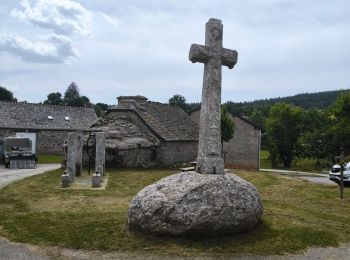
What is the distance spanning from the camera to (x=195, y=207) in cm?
847

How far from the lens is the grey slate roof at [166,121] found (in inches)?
1113

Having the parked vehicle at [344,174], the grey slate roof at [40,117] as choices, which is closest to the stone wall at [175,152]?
the parked vehicle at [344,174]

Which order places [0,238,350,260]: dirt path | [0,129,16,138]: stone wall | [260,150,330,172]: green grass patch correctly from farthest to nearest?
[0,129,16,138]: stone wall < [260,150,330,172]: green grass patch < [0,238,350,260]: dirt path

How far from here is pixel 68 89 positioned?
365 ft

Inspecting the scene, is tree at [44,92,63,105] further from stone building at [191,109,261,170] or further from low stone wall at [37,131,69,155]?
stone building at [191,109,261,170]

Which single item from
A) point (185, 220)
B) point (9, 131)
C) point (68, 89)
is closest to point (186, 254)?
point (185, 220)

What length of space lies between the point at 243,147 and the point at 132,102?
51.2 feet

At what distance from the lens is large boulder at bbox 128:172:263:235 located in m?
8.44

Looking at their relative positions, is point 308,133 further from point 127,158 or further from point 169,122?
point 127,158

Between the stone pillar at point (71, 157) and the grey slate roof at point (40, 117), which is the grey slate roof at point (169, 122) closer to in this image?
the stone pillar at point (71, 157)

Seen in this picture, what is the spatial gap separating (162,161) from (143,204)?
18640 mm

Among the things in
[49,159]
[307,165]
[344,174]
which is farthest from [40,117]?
[344,174]

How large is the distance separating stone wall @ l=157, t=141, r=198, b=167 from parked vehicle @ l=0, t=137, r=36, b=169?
31.3 ft

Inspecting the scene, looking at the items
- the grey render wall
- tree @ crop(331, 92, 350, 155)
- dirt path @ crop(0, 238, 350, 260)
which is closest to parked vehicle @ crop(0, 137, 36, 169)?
the grey render wall
